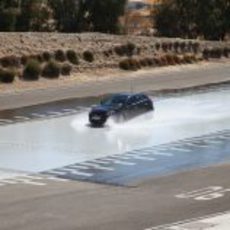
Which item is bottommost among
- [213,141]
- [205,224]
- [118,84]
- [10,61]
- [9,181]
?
[9,181]

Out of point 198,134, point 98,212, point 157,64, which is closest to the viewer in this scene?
point 98,212

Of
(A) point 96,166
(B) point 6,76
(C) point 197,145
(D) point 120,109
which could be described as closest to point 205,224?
(A) point 96,166

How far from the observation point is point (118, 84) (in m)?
62.2

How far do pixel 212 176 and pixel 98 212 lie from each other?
6.88 metres

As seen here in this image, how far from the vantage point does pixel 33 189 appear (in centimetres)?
2806

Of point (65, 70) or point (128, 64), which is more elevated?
point (128, 64)

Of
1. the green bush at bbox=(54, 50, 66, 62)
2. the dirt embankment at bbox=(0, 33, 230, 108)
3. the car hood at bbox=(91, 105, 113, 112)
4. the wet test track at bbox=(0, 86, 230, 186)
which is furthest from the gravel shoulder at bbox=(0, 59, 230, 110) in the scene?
the car hood at bbox=(91, 105, 113, 112)

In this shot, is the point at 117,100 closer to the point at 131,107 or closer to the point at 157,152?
the point at 131,107

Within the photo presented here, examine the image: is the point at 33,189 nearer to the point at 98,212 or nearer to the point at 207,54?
the point at 98,212

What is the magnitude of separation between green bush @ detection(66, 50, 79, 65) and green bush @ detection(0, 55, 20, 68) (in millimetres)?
4694

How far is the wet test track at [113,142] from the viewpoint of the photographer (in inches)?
1256

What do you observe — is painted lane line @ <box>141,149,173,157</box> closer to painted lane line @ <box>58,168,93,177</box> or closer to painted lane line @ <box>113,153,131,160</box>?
painted lane line @ <box>113,153,131,160</box>

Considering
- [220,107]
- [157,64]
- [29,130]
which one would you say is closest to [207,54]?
[157,64]

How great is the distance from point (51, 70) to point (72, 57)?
4168 mm
